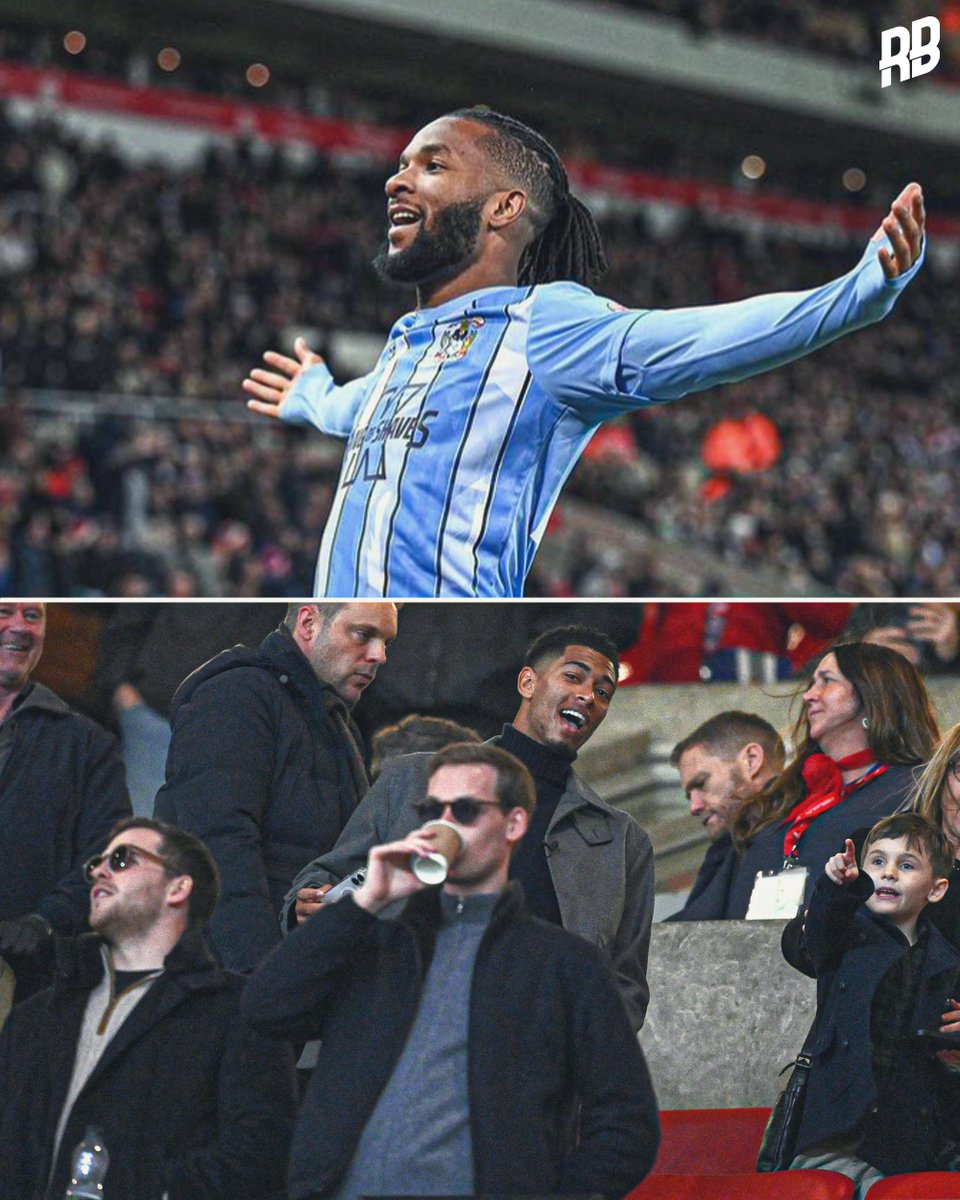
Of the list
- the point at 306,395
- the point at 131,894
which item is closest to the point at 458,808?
the point at 131,894

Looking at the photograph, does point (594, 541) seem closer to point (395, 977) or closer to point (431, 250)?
point (431, 250)

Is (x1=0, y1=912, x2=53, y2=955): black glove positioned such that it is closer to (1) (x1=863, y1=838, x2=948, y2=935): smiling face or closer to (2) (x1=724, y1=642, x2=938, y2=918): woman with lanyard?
(2) (x1=724, y1=642, x2=938, y2=918): woman with lanyard

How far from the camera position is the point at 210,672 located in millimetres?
4133

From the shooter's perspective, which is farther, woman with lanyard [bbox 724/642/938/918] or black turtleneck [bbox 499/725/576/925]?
woman with lanyard [bbox 724/642/938/918]

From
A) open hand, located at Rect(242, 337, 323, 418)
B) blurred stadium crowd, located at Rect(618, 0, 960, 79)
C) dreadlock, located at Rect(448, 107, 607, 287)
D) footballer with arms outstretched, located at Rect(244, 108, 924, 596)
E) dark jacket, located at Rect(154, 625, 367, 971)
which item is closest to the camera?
dark jacket, located at Rect(154, 625, 367, 971)

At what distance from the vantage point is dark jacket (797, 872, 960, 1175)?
3953 millimetres

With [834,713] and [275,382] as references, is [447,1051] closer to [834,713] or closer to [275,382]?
[834,713]

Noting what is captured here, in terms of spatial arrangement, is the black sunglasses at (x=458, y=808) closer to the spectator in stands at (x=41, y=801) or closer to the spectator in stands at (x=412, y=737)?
the spectator in stands at (x=412, y=737)

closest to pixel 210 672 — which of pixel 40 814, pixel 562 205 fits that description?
pixel 40 814

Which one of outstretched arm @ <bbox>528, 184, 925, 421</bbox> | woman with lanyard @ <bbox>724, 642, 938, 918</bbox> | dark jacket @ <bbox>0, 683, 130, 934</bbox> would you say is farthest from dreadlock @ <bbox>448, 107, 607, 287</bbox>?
dark jacket @ <bbox>0, 683, 130, 934</bbox>

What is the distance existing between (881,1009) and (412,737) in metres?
1.10

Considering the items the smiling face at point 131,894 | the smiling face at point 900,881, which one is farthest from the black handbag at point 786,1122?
the smiling face at point 131,894

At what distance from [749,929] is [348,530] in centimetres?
139

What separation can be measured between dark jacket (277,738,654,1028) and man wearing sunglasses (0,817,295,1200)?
0.30 meters
